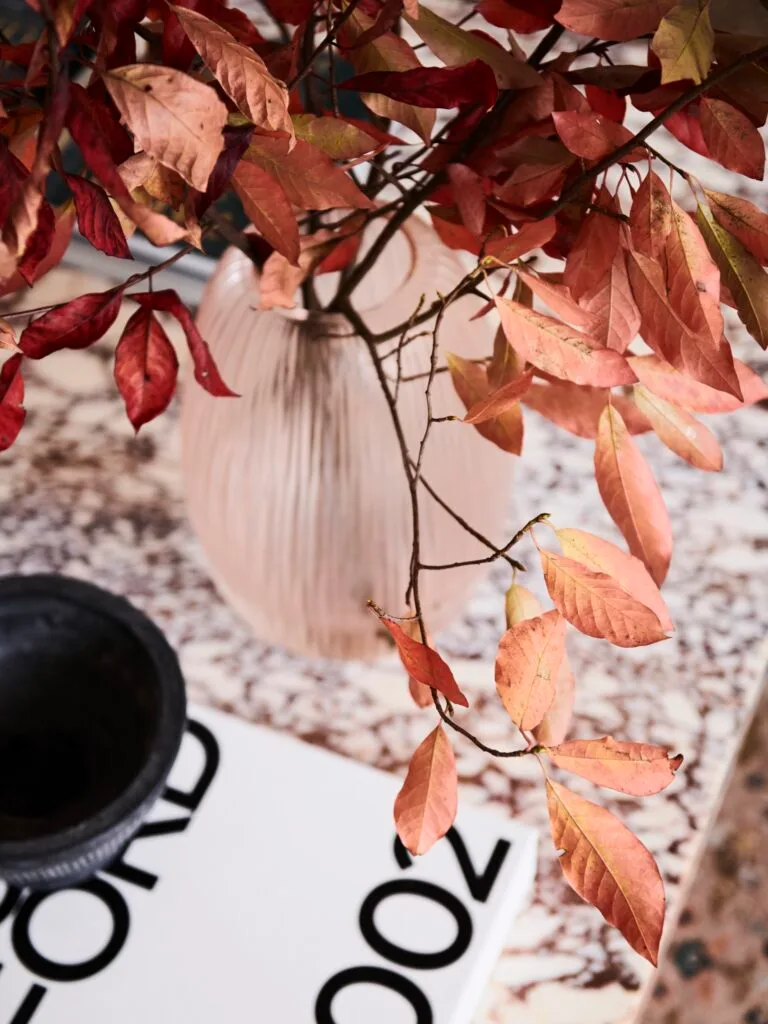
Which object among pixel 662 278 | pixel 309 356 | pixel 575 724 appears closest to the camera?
pixel 662 278

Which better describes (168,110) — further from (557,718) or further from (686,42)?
(557,718)

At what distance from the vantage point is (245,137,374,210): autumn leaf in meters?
0.34

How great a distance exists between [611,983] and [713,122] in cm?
42

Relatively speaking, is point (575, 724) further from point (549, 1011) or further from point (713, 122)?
point (713, 122)

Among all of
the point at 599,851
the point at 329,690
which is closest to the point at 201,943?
the point at 329,690

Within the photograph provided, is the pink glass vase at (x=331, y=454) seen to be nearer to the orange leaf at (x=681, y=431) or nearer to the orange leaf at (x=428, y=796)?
the orange leaf at (x=681, y=431)

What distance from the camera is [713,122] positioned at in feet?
1.05

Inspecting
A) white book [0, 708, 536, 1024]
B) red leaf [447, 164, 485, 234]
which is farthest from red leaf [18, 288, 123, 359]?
white book [0, 708, 536, 1024]

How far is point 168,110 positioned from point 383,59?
115mm

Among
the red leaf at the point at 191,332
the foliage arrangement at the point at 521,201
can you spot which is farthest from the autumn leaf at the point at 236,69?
the red leaf at the point at 191,332

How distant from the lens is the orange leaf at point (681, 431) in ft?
1.38

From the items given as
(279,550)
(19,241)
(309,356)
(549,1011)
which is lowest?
(549,1011)

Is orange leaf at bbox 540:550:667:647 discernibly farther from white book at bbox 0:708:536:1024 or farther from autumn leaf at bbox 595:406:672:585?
white book at bbox 0:708:536:1024

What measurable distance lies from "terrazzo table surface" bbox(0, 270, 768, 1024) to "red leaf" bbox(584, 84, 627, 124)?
0.37m
